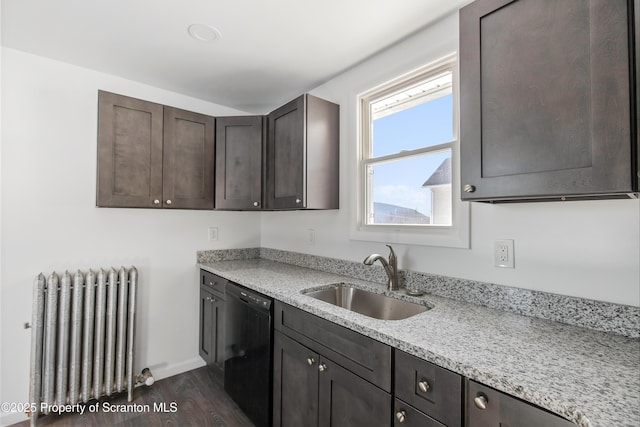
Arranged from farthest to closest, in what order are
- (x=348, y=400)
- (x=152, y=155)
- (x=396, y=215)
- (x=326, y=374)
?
(x=152, y=155)
(x=396, y=215)
(x=326, y=374)
(x=348, y=400)

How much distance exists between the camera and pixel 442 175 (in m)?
1.65

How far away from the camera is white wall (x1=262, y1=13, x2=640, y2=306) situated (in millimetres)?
1054

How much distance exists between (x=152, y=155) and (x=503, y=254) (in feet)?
7.39

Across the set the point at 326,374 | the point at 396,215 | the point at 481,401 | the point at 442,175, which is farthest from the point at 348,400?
the point at 442,175

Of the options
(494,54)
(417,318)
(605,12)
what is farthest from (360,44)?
(417,318)

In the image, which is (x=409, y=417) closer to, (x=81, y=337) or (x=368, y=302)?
(x=368, y=302)

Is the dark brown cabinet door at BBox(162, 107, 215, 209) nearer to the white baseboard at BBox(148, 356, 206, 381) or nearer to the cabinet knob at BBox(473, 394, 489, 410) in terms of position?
the white baseboard at BBox(148, 356, 206, 381)

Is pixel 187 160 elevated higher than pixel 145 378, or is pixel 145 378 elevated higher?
pixel 187 160

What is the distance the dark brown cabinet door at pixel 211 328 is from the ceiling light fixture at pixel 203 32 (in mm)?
1725

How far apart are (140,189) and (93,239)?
524mm

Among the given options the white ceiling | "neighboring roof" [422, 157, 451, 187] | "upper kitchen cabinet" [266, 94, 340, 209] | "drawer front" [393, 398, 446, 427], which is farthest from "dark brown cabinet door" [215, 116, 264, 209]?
"drawer front" [393, 398, 446, 427]

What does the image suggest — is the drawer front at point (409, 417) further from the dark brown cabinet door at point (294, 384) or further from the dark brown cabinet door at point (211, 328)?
the dark brown cabinet door at point (211, 328)

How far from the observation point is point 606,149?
84 centimetres

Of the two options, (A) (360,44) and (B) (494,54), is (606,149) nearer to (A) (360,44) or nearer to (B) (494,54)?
(B) (494,54)
